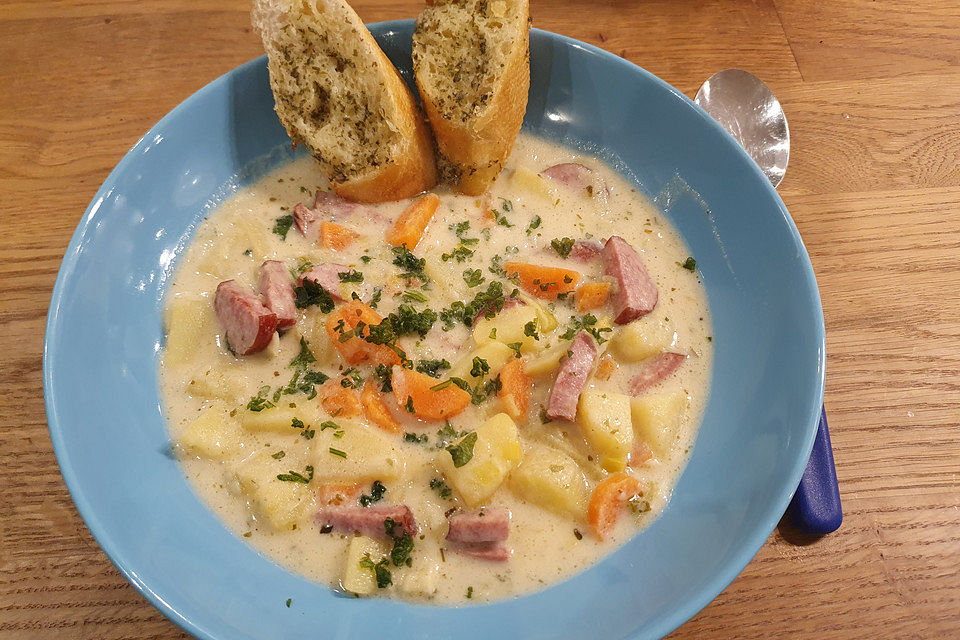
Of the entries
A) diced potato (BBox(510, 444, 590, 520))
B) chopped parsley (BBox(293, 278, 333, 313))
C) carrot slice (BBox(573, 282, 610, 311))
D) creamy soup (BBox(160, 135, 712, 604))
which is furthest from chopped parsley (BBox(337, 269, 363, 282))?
diced potato (BBox(510, 444, 590, 520))

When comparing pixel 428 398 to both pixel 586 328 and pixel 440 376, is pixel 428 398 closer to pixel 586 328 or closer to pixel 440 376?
pixel 440 376

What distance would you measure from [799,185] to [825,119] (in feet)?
1.65

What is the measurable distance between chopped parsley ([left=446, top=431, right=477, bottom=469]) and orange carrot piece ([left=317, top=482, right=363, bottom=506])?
35 cm

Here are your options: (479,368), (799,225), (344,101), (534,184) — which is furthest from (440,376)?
(799,225)

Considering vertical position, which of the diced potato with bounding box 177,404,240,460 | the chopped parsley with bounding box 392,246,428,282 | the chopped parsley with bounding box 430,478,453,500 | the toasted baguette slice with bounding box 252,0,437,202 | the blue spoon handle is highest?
the toasted baguette slice with bounding box 252,0,437,202

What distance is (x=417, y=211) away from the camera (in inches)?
117

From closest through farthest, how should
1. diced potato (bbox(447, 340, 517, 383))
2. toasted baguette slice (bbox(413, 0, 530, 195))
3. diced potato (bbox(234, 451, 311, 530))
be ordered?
diced potato (bbox(234, 451, 311, 530)) < diced potato (bbox(447, 340, 517, 383)) < toasted baguette slice (bbox(413, 0, 530, 195))

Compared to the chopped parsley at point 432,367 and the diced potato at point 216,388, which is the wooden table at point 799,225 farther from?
the chopped parsley at point 432,367

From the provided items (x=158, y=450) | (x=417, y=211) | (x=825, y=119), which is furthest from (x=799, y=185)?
(x=158, y=450)

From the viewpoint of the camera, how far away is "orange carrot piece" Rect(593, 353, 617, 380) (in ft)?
8.44

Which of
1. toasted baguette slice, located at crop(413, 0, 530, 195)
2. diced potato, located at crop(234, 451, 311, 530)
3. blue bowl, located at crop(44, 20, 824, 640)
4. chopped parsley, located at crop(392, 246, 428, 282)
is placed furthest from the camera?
chopped parsley, located at crop(392, 246, 428, 282)

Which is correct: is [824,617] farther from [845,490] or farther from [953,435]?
[953,435]

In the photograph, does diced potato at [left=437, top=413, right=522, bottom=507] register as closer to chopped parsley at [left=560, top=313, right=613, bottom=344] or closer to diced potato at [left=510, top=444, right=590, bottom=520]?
diced potato at [left=510, top=444, right=590, bottom=520]

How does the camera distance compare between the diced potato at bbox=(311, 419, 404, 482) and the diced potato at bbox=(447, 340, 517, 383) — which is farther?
the diced potato at bbox=(447, 340, 517, 383)
